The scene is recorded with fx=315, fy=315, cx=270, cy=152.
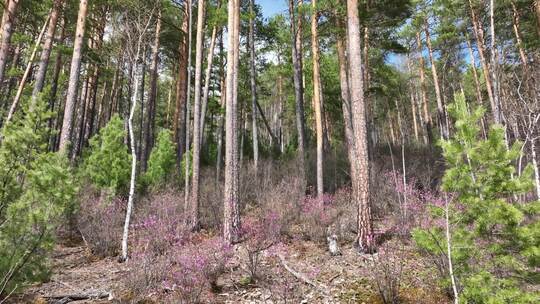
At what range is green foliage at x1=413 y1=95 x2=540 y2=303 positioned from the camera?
379 centimetres

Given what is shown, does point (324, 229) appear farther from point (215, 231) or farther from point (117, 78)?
point (117, 78)

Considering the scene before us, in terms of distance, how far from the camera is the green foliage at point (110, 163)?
393 inches

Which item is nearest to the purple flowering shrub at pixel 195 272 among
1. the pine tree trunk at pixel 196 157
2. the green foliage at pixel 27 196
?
the green foliage at pixel 27 196

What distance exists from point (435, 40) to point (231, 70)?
1232 cm

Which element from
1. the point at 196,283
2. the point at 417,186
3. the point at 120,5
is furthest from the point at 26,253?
the point at 417,186

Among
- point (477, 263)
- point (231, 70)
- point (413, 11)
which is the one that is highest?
point (413, 11)

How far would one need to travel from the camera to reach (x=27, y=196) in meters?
3.79

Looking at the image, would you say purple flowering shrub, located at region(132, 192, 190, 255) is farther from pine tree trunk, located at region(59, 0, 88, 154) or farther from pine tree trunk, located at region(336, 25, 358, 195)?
pine tree trunk, located at region(336, 25, 358, 195)

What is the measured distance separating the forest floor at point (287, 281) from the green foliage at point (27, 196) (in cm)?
125

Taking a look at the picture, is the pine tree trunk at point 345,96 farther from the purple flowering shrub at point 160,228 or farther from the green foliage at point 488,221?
the purple flowering shrub at point 160,228

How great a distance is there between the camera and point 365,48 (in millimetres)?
13508

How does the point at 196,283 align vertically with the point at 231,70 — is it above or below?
below

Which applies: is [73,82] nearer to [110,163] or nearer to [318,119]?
[110,163]

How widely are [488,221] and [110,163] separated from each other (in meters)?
9.98
